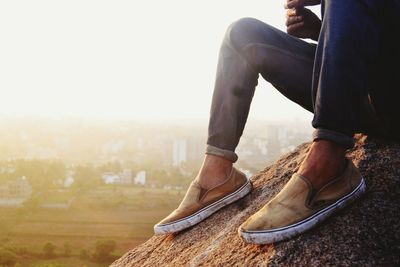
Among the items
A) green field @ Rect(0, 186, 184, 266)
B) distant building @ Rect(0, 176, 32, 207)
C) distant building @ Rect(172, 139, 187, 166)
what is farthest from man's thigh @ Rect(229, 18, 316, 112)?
distant building @ Rect(172, 139, 187, 166)

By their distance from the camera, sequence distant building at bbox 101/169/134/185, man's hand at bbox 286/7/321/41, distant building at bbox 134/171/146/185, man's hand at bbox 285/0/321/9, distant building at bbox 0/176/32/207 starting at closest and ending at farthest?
man's hand at bbox 285/0/321/9
man's hand at bbox 286/7/321/41
distant building at bbox 0/176/32/207
distant building at bbox 101/169/134/185
distant building at bbox 134/171/146/185

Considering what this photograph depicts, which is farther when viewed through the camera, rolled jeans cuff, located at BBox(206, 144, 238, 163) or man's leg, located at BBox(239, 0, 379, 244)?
rolled jeans cuff, located at BBox(206, 144, 238, 163)

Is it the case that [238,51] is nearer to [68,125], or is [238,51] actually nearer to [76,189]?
[76,189]

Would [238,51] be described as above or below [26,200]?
above

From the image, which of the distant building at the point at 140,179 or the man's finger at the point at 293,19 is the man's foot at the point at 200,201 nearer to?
the man's finger at the point at 293,19

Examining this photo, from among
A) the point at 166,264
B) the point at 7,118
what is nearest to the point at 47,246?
the point at 166,264

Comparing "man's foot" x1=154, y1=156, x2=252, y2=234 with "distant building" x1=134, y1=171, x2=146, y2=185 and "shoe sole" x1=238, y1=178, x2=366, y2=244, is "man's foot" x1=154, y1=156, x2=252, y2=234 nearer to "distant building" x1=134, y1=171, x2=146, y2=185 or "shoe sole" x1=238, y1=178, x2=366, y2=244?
"shoe sole" x1=238, y1=178, x2=366, y2=244

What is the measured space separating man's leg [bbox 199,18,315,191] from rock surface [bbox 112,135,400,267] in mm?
240

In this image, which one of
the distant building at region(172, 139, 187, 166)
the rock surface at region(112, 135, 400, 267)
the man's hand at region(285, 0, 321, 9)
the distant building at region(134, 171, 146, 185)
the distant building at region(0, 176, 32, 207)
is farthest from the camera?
the distant building at region(172, 139, 187, 166)

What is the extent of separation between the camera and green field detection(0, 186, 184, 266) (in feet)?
78.4

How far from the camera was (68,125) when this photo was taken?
64.4 m

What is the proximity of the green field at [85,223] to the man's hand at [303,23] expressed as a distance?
860 inches

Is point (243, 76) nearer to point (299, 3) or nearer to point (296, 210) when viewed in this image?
point (299, 3)

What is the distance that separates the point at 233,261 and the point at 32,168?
1700 inches
